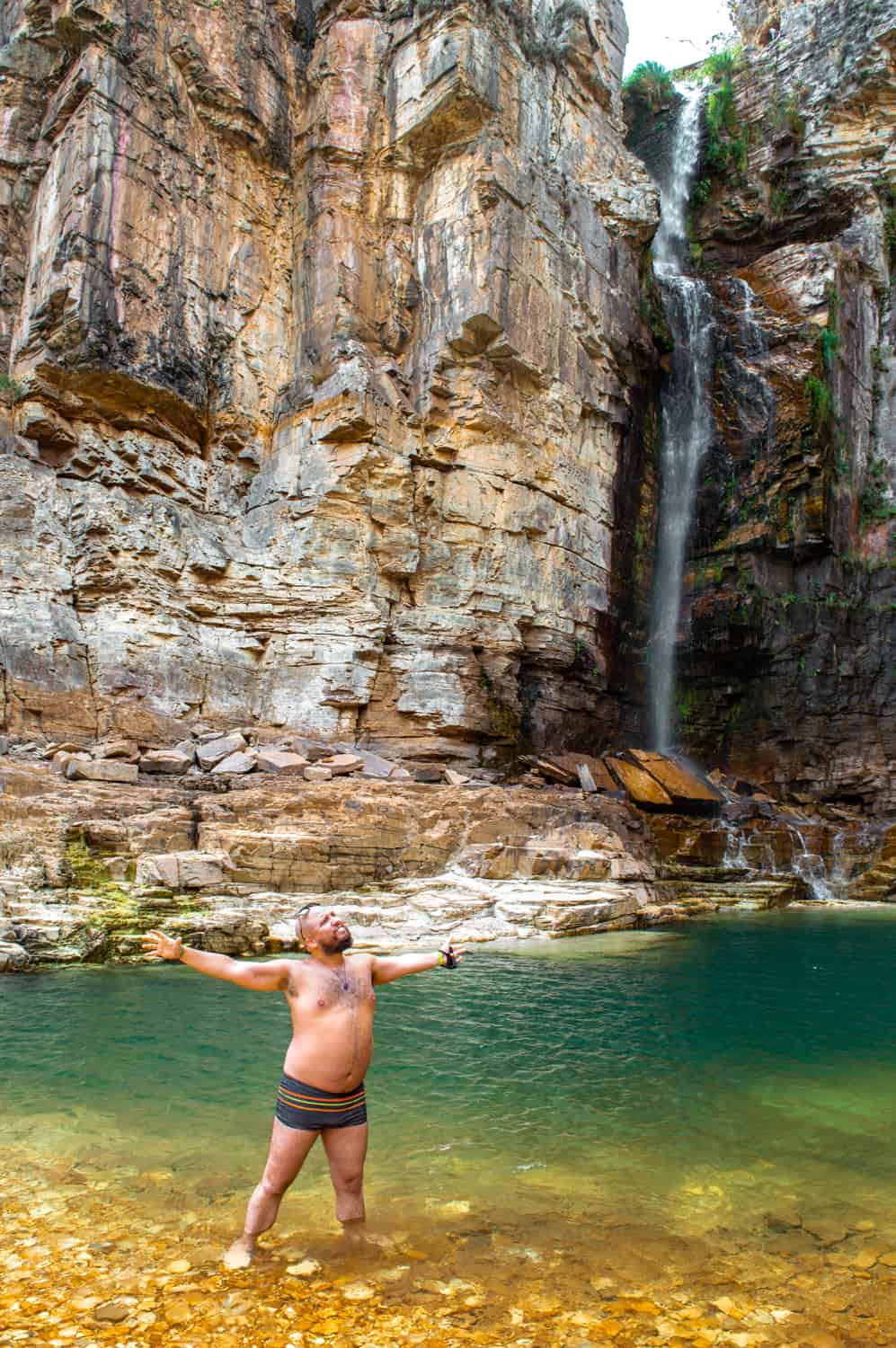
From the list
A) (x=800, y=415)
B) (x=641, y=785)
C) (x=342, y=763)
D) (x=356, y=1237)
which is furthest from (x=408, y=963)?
(x=800, y=415)

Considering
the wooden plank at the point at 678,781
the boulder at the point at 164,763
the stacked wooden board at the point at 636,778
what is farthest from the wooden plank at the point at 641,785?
the boulder at the point at 164,763

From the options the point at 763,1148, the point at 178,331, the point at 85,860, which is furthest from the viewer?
the point at 178,331

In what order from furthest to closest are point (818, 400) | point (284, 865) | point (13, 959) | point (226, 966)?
1. point (818, 400)
2. point (284, 865)
3. point (13, 959)
4. point (226, 966)

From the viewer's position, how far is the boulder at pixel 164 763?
1586 centimetres

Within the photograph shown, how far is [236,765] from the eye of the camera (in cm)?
1620

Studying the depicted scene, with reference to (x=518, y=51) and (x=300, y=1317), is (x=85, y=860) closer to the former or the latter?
(x=300, y=1317)

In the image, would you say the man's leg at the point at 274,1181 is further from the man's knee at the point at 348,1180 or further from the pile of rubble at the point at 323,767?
the pile of rubble at the point at 323,767

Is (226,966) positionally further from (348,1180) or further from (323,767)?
(323,767)

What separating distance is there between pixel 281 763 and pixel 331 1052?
13.0m

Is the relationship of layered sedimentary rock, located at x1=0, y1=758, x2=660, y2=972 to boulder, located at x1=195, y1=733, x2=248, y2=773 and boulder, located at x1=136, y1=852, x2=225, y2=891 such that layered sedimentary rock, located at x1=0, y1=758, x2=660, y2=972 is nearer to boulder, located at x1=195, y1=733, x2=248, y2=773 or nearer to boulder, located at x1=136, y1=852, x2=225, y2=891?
boulder, located at x1=136, y1=852, x2=225, y2=891

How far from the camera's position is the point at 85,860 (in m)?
12.1

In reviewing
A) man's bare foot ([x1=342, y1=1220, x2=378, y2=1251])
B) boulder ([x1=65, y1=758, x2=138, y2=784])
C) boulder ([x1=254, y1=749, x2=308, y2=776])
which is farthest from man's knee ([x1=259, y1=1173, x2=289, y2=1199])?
boulder ([x1=254, y1=749, x2=308, y2=776])

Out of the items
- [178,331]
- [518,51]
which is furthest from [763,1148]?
[518,51]

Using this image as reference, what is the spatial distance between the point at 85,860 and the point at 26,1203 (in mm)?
8401
